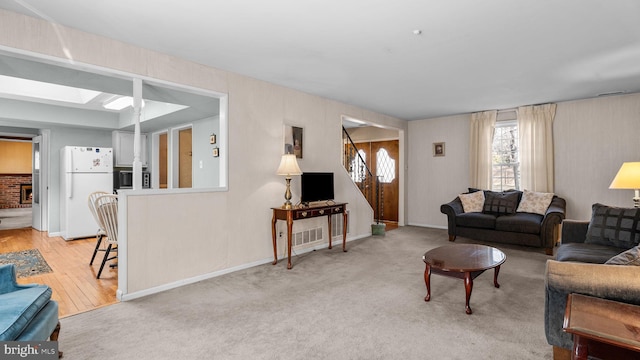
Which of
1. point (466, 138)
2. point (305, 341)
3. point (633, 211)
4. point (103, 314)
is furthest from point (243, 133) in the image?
point (466, 138)

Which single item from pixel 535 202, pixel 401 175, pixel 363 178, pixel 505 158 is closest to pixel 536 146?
pixel 505 158

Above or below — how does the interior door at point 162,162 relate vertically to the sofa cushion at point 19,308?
above

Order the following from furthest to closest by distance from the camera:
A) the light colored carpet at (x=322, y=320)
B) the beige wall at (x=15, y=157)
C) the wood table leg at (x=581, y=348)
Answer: the beige wall at (x=15, y=157)
the light colored carpet at (x=322, y=320)
the wood table leg at (x=581, y=348)

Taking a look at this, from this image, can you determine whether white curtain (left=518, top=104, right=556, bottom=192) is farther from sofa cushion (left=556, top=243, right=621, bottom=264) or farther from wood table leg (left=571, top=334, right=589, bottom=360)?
wood table leg (left=571, top=334, right=589, bottom=360)

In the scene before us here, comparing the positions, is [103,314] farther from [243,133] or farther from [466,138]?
[466,138]

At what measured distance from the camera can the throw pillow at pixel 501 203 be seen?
5.16 m

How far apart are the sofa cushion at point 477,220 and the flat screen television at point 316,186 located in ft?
7.40

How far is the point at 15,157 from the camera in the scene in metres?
8.88

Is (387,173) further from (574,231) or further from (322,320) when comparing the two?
(322,320)

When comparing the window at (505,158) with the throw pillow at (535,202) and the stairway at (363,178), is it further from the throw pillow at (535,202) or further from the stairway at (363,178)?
the stairway at (363,178)

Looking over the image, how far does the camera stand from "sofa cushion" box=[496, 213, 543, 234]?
15.0 ft

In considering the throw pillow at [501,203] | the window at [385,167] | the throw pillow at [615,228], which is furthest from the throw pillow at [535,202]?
the window at [385,167]

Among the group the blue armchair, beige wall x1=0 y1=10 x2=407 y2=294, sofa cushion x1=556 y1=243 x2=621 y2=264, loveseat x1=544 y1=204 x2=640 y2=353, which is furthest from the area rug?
sofa cushion x1=556 y1=243 x2=621 y2=264

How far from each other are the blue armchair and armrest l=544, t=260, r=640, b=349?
2624 millimetres
